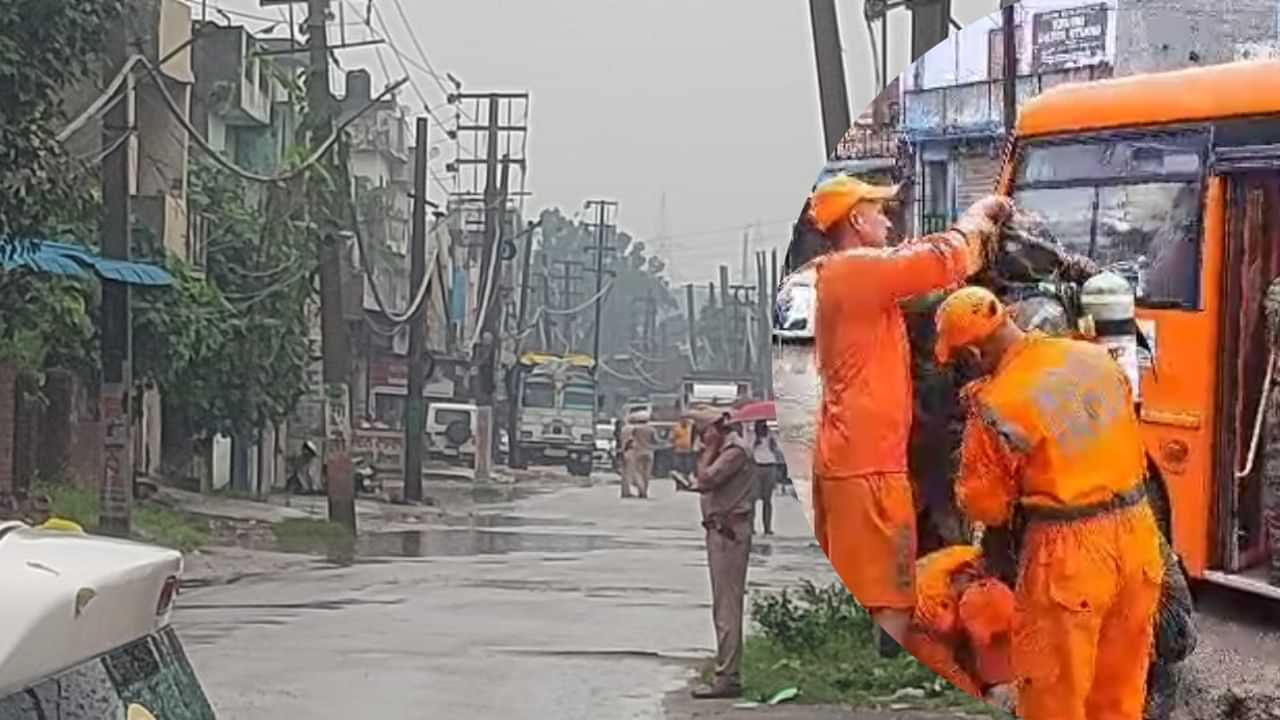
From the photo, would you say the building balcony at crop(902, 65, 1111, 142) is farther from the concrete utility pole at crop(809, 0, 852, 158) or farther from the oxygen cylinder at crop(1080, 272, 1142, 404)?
the concrete utility pole at crop(809, 0, 852, 158)

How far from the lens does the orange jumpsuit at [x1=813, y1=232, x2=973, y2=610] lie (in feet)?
11.2

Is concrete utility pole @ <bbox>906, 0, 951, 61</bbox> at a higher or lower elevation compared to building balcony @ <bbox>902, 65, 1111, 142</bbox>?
higher

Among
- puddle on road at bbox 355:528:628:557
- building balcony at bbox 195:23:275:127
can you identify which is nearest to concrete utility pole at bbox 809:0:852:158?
puddle on road at bbox 355:528:628:557

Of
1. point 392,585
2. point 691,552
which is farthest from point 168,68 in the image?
point 691,552

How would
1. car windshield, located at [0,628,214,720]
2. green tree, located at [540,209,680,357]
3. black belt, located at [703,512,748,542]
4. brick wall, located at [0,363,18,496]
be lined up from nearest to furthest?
car windshield, located at [0,628,214,720] < black belt, located at [703,512,748,542] < green tree, located at [540,209,680,357] < brick wall, located at [0,363,18,496]

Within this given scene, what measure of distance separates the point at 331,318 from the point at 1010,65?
2.45 m

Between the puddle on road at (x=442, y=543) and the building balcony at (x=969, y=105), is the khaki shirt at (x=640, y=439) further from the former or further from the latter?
the building balcony at (x=969, y=105)

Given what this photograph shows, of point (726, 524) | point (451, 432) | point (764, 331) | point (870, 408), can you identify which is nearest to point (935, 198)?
point (870, 408)

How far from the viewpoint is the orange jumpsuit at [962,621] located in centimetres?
351

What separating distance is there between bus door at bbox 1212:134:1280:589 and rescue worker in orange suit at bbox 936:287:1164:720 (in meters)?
0.15

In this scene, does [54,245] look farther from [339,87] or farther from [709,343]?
[709,343]

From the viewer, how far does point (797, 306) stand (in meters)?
3.59

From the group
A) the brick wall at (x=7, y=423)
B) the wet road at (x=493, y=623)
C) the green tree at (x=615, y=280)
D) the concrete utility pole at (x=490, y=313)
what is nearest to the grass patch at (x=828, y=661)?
the wet road at (x=493, y=623)

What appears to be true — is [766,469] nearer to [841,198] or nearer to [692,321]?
[692,321]
